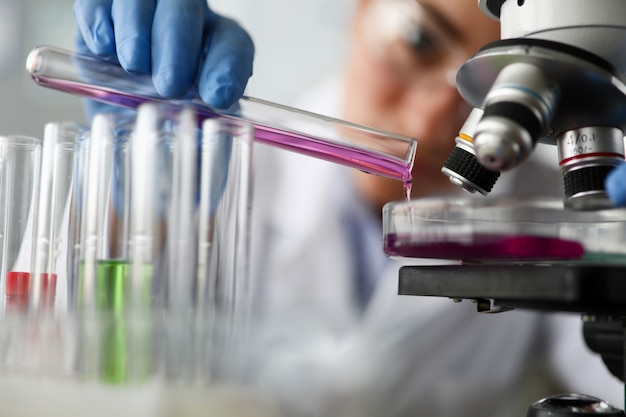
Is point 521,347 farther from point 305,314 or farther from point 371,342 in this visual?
point 305,314

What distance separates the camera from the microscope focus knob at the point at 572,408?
49cm

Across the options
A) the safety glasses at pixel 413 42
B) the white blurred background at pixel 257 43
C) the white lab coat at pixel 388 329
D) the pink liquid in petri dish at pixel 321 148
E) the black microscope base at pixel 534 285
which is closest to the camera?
the black microscope base at pixel 534 285

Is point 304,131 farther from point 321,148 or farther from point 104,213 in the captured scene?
point 104,213

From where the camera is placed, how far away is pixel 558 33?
0.51 m

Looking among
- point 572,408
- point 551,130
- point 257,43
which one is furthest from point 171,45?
point 257,43

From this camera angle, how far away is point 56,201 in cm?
58

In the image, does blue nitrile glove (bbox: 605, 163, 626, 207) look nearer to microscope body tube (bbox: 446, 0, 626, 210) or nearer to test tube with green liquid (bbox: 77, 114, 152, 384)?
microscope body tube (bbox: 446, 0, 626, 210)

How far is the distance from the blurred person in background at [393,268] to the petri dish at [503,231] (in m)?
0.63

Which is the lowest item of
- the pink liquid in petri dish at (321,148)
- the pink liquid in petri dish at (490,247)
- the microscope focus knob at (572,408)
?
the microscope focus knob at (572,408)

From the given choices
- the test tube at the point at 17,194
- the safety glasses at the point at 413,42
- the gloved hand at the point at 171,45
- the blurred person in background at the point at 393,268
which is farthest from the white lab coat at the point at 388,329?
the test tube at the point at 17,194

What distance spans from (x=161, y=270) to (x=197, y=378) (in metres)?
0.08

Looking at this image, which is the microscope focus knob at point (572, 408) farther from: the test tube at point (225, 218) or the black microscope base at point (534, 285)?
the test tube at point (225, 218)

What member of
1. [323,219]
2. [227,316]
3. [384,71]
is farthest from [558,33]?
[323,219]

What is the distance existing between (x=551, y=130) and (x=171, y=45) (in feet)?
1.24
